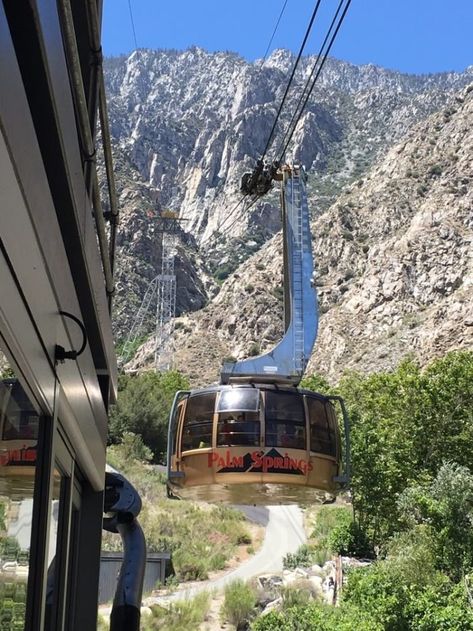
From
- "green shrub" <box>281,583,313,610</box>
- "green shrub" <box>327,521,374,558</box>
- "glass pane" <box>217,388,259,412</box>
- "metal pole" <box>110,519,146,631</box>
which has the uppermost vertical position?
"glass pane" <box>217,388,259,412</box>

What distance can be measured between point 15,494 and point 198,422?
25.2 ft

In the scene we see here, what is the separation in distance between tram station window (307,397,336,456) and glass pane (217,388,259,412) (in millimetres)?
567

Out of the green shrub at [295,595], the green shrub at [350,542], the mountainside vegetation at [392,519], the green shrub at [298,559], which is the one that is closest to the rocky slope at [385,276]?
the mountainside vegetation at [392,519]

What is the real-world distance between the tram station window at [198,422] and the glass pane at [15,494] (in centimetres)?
733

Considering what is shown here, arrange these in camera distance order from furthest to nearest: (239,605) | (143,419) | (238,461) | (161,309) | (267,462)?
(161,309), (143,419), (239,605), (238,461), (267,462)

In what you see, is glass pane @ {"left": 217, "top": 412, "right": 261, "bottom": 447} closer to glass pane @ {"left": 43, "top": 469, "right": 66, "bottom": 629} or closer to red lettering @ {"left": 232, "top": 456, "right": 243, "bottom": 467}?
red lettering @ {"left": 232, "top": 456, "right": 243, "bottom": 467}

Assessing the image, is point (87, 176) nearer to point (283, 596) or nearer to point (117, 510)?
point (117, 510)

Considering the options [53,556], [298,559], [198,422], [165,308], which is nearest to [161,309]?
[165,308]

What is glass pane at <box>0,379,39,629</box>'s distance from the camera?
149 cm

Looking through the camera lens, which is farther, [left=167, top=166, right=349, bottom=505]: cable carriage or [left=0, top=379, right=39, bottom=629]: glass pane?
[left=167, top=166, right=349, bottom=505]: cable carriage

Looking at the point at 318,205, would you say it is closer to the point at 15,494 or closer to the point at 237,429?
the point at 237,429

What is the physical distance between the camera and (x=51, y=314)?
1.82m

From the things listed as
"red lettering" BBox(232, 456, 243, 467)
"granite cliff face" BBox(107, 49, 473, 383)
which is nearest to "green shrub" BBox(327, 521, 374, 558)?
"red lettering" BBox(232, 456, 243, 467)

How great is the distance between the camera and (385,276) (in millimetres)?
63281
